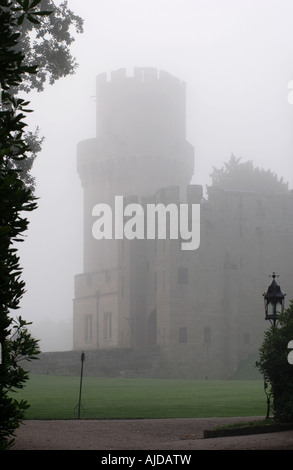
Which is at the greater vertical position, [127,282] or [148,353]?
[127,282]

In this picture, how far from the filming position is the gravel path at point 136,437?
1305cm

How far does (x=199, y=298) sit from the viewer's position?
60406 mm

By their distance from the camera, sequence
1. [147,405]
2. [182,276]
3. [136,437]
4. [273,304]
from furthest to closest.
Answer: [182,276], [147,405], [273,304], [136,437]

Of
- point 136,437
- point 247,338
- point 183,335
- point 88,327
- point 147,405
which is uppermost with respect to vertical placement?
point 88,327

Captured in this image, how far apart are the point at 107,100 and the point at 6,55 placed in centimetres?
7608

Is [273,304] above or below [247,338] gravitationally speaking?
below

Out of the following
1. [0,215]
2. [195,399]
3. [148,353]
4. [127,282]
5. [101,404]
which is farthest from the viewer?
[127,282]

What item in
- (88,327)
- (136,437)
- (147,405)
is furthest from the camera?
(88,327)

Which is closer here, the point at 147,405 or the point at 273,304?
the point at 273,304

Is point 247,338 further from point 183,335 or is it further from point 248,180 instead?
point 248,180

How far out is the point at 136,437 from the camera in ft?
51.0

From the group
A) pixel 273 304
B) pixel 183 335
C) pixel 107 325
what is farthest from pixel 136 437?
pixel 107 325

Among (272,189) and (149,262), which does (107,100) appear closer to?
(272,189)
